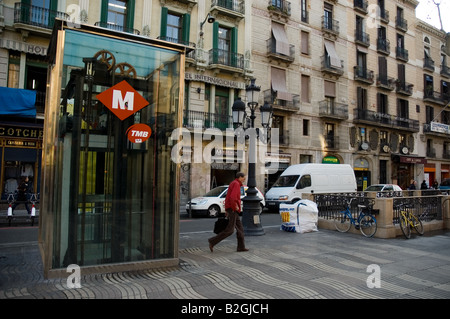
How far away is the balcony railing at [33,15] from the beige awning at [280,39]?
14464mm

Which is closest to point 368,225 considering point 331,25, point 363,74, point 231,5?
point 231,5

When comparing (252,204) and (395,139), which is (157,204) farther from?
(395,139)

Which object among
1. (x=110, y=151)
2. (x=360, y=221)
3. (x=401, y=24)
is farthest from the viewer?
(x=401, y=24)

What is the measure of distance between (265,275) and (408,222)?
6.18 m

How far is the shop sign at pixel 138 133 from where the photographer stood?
587cm

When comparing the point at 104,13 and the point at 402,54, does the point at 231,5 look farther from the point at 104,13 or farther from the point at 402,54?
the point at 402,54

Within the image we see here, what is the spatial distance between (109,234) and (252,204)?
16.2 feet

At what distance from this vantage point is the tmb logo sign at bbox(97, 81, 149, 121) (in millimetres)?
5746

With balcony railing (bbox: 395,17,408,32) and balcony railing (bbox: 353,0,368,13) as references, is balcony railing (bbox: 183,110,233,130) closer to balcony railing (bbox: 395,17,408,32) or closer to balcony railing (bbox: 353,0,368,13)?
balcony railing (bbox: 353,0,368,13)

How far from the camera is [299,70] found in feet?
87.1

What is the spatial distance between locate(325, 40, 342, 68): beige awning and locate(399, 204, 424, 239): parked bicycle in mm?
20411

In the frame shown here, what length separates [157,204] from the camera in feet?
20.1

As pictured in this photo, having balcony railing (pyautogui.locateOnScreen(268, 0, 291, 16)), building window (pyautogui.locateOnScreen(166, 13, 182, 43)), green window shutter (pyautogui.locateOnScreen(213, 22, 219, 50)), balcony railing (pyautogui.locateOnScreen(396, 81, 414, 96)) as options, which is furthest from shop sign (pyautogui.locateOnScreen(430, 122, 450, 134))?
building window (pyautogui.locateOnScreen(166, 13, 182, 43))

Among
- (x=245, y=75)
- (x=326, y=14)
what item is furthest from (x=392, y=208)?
(x=326, y=14)
